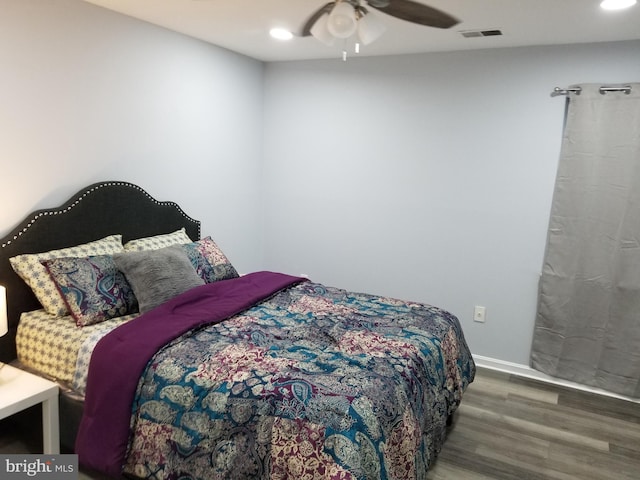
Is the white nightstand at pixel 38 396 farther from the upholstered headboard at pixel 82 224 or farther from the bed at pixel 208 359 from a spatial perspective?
the upholstered headboard at pixel 82 224

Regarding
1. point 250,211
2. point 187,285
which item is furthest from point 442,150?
point 187,285

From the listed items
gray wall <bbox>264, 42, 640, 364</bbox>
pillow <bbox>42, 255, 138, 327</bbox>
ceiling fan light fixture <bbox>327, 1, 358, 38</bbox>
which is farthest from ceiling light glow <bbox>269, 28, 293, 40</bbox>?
pillow <bbox>42, 255, 138, 327</bbox>

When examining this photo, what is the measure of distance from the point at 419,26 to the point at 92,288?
2.50m

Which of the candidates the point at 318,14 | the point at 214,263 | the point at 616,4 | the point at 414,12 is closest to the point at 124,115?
the point at 214,263

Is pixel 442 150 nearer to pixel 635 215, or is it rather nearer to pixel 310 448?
pixel 635 215

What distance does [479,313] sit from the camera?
379cm

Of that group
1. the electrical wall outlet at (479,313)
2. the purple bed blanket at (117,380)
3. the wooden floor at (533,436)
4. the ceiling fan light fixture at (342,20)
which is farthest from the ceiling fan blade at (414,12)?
the wooden floor at (533,436)

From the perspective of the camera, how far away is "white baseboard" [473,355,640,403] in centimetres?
338

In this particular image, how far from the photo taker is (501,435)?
281 centimetres

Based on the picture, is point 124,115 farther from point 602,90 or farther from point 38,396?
point 602,90

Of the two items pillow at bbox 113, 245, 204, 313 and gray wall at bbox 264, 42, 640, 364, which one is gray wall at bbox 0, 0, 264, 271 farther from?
pillow at bbox 113, 245, 204, 313

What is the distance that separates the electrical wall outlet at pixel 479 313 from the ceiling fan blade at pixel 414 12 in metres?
2.16

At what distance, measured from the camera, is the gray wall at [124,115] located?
2.59 m

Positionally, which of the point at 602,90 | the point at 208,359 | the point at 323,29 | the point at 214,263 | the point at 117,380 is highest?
the point at 323,29
